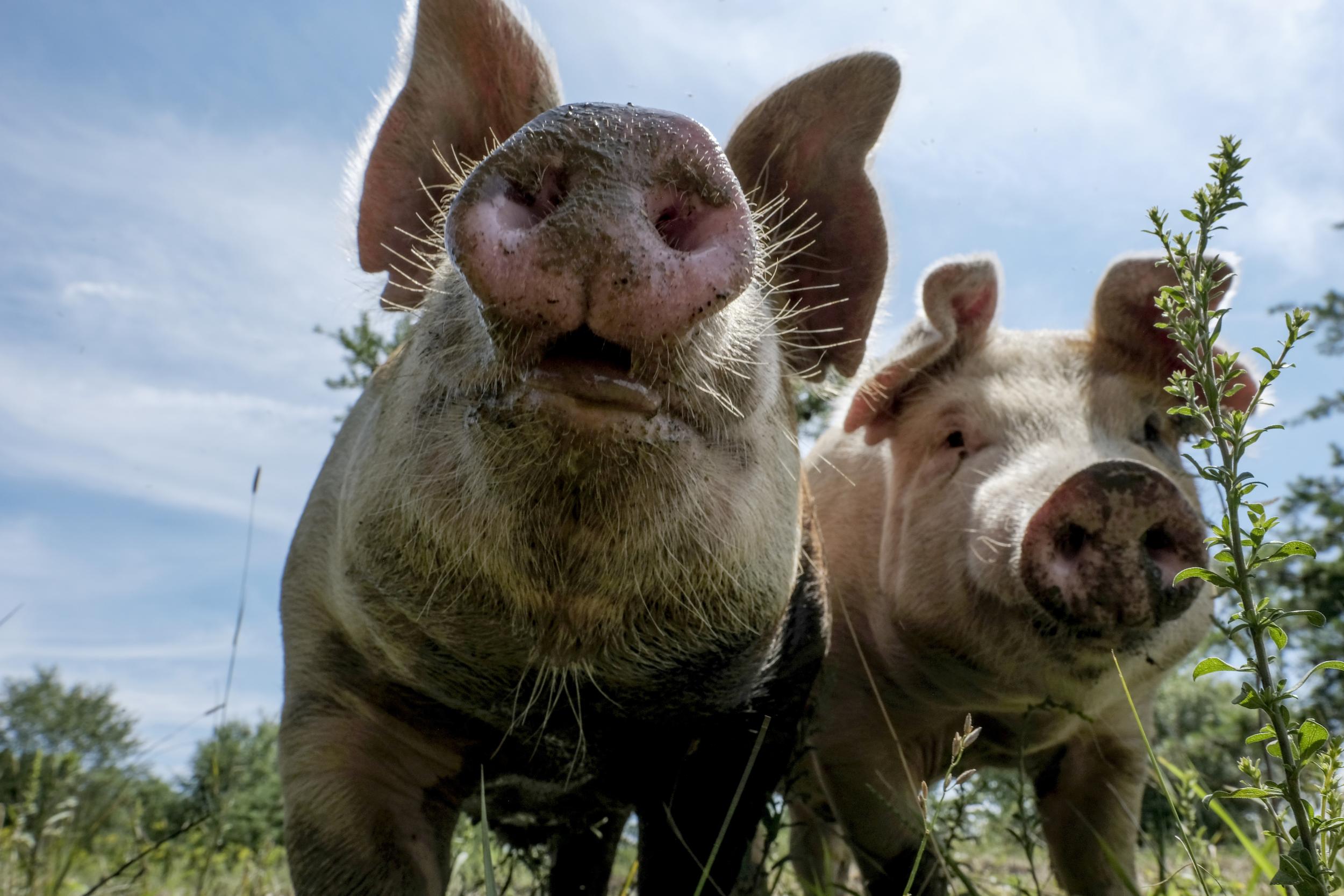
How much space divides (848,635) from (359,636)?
204cm

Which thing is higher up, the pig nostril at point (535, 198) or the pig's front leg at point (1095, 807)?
the pig nostril at point (535, 198)

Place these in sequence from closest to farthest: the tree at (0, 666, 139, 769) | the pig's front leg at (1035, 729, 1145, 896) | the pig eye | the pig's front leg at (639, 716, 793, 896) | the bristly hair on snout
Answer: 1. the bristly hair on snout
2. the pig's front leg at (639, 716, 793, 896)
3. the pig eye
4. the pig's front leg at (1035, 729, 1145, 896)
5. the tree at (0, 666, 139, 769)

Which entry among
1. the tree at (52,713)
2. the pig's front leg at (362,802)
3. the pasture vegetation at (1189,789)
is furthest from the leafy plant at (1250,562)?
the tree at (52,713)

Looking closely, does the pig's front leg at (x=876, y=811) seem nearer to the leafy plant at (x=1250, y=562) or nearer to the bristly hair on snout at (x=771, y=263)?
the bristly hair on snout at (x=771, y=263)

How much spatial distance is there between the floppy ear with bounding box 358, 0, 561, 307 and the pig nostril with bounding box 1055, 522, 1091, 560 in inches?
73.4

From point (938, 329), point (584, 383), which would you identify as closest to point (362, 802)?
point (584, 383)

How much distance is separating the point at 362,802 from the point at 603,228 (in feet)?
5.16

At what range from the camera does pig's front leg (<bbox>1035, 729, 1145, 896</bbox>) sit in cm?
408

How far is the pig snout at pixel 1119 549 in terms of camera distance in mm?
2971

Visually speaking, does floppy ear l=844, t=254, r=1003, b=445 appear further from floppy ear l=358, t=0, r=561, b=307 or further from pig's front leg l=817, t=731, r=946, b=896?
floppy ear l=358, t=0, r=561, b=307

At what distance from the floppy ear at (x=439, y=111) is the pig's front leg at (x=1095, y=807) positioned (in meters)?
3.00

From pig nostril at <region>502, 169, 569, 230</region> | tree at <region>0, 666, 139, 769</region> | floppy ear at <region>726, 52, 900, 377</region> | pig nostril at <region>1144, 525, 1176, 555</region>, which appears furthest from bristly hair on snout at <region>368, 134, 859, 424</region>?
tree at <region>0, 666, 139, 769</region>

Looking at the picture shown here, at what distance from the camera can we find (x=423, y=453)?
6.95 ft

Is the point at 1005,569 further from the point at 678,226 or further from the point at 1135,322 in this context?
the point at 678,226
